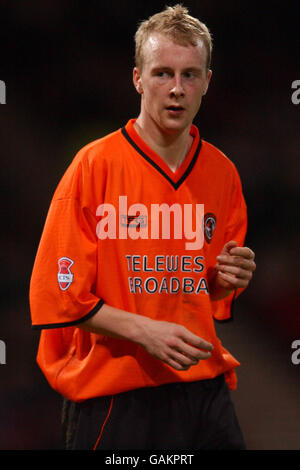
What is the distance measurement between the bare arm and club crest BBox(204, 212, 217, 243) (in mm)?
174

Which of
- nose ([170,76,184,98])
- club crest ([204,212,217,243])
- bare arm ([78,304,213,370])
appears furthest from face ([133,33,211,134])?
bare arm ([78,304,213,370])

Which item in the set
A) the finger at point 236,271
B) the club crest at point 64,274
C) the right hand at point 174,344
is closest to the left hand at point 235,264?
the finger at point 236,271

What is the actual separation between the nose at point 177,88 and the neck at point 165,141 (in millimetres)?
70

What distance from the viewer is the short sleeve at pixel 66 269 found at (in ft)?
2.81

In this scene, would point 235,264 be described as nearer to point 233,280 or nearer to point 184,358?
point 233,280

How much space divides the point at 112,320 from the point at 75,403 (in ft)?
0.54

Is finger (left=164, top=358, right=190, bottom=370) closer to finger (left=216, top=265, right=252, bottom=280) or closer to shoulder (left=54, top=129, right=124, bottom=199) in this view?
finger (left=216, top=265, right=252, bottom=280)

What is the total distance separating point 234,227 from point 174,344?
0.86 ft

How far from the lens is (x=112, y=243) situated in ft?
2.88

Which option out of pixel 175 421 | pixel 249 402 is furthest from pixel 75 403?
pixel 249 402

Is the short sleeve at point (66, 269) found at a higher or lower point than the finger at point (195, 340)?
higher

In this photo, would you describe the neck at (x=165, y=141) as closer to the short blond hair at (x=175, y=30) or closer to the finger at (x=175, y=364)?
the short blond hair at (x=175, y=30)

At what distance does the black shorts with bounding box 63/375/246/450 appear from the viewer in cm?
88

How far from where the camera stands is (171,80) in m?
0.86
